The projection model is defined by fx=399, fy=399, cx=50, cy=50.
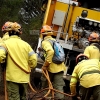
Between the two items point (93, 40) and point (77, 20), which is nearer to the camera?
point (93, 40)

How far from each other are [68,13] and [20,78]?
188 inches

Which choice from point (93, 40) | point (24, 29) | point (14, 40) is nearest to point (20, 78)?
point (14, 40)

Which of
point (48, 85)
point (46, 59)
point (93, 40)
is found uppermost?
point (93, 40)

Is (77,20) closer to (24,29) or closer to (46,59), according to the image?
(46,59)

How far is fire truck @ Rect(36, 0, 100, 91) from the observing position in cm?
939

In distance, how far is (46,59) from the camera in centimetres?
750

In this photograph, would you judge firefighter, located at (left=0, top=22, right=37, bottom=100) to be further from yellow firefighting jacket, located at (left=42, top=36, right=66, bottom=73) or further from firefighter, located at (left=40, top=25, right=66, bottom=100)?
firefighter, located at (left=40, top=25, right=66, bottom=100)

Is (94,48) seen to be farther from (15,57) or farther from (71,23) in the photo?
(71,23)

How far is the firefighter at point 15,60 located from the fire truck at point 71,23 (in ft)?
9.34

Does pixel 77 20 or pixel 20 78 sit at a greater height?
pixel 77 20

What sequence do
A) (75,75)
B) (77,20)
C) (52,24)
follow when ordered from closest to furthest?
1. (75,75)
2. (77,20)
3. (52,24)

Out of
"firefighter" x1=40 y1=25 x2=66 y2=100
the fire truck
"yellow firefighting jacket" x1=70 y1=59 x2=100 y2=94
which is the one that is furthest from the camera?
the fire truck

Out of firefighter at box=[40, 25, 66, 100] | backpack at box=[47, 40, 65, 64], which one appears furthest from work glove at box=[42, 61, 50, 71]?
backpack at box=[47, 40, 65, 64]

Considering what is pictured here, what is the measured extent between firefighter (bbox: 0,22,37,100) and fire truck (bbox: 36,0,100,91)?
2.85 m
